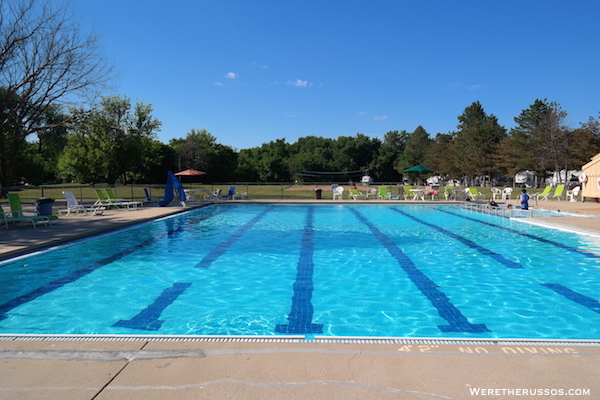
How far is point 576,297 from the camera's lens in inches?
215

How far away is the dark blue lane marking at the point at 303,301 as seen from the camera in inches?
174

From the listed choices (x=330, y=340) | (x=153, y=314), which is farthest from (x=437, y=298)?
(x=153, y=314)

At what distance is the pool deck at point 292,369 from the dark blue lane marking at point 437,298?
1.03m

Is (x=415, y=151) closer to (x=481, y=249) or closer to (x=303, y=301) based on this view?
(x=481, y=249)

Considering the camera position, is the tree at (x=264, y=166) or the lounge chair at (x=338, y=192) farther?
the tree at (x=264, y=166)

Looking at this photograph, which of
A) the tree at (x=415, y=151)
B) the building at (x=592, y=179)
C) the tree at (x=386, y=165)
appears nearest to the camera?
the building at (x=592, y=179)

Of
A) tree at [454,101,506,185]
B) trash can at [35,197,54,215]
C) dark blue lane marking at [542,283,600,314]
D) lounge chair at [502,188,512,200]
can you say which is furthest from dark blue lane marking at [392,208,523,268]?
tree at [454,101,506,185]

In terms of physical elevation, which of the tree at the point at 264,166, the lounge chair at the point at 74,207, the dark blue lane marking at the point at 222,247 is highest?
the tree at the point at 264,166

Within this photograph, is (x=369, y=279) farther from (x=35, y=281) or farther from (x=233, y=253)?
(x=35, y=281)

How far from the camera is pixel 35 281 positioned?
20.3 ft

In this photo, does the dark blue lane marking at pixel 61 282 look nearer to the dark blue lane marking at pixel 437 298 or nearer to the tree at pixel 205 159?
the dark blue lane marking at pixel 437 298

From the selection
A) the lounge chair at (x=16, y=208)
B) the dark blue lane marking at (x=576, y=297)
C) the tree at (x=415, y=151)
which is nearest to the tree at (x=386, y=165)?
the tree at (x=415, y=151)

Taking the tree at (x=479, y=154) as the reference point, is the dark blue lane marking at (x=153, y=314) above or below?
below

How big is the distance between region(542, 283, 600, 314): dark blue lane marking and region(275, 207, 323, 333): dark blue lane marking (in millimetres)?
3474
